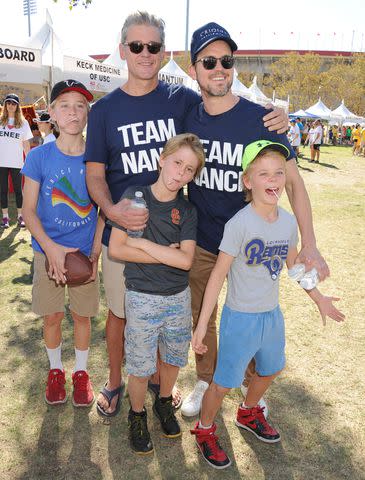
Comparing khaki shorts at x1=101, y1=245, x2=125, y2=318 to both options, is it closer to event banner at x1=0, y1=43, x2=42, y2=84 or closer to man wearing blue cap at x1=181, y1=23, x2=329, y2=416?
man wearing blue cap at x1=181, y1=23, x2=329, y2=416

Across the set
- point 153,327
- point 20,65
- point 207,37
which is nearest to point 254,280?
point 153,327

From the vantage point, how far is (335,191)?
12336 millimetres

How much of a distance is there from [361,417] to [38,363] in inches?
107

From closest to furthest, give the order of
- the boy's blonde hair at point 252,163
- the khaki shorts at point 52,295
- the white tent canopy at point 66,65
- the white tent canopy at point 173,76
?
the boy's blonde hair at point 252,163 → the khaki shorts at point 52,295 → the white tent canopy at point 66,65 → the white tent canopy at point 173,76

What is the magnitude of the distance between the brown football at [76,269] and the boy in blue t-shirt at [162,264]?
1.18 feet

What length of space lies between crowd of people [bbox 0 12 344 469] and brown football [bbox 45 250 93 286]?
49mm

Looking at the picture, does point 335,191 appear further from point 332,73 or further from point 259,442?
point 332,73

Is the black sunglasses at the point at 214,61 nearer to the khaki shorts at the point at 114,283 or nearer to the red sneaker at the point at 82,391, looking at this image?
the khaki shorts at the point at 114,283

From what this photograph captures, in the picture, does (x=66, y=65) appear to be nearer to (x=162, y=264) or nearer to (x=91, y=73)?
(x=91, y=73)

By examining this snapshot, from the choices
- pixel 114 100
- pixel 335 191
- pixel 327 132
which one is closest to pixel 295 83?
pixel 327 132

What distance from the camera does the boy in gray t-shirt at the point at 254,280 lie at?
228cm

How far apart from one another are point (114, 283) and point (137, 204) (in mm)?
832

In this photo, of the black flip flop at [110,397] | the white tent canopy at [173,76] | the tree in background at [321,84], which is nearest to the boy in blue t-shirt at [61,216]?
the black flip flop at [110,397]

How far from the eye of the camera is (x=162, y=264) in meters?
2.44
